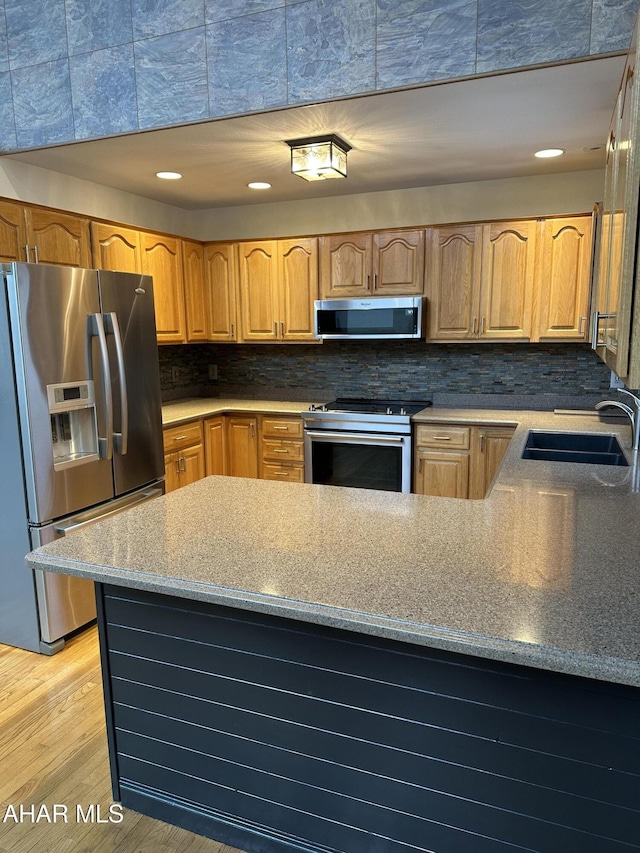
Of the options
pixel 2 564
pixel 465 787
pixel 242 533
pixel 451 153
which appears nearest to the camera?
pixel 465 787

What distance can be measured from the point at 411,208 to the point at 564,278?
121cm

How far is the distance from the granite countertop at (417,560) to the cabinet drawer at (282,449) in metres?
2.05

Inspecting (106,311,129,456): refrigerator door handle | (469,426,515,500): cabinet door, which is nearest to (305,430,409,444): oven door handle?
(469,426,515,500): cabinet door

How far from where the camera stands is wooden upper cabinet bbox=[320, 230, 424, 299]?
3.98 metres

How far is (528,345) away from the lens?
4.05 m

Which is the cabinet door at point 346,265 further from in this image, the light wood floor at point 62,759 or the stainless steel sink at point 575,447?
the light wood floor at point 62,759

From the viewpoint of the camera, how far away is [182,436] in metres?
3.94

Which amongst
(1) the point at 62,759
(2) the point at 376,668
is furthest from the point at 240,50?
(1) the point at 62,759

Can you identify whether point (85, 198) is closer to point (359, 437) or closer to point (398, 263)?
point (398, 263)

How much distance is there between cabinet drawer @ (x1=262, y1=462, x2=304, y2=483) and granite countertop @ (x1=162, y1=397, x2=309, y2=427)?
40 cm

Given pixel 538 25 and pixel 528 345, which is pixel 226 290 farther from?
pixel 538 25

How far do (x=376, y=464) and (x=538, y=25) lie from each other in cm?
260

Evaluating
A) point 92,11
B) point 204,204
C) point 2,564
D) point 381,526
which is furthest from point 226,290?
point 381,526

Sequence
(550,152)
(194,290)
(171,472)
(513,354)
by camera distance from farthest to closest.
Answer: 1. (194,290)
2. (513,354)
3. (171,472)
4. (550,152)
